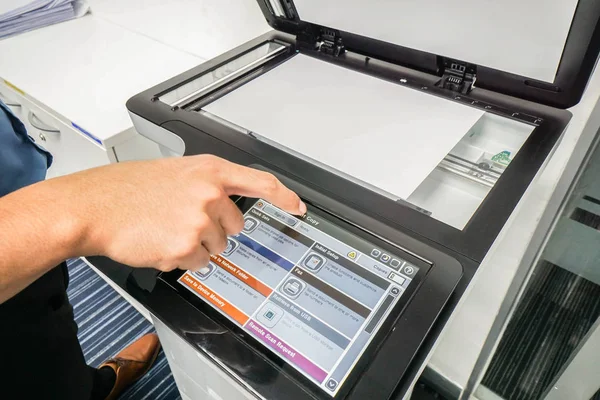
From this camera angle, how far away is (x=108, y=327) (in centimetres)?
144

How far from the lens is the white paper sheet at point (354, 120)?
567 mm

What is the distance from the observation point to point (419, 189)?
1.94 ft

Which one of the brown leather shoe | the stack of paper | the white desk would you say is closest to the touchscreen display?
the white desk

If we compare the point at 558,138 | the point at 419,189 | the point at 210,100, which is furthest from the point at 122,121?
the point at 558,138

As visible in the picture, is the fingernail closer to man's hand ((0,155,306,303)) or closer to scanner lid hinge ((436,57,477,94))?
man's hand ((0,155,306,303))

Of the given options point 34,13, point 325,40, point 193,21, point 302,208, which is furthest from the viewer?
point 34,13

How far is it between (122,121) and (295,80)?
46cm

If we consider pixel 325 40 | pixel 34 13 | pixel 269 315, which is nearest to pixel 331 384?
pixel 269 315

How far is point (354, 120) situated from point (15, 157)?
510 millimetres

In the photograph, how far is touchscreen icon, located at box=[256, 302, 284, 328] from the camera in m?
0.47

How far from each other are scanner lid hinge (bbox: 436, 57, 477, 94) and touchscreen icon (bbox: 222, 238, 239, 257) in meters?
0.42

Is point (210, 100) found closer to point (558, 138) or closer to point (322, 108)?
point (322, 108)

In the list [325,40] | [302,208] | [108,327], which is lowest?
[108,327]

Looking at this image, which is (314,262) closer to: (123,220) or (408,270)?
(408,270)
